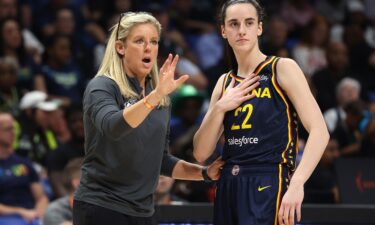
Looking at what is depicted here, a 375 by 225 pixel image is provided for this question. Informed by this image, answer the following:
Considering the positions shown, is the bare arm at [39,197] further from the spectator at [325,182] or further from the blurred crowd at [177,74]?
the spectator at [325,182]

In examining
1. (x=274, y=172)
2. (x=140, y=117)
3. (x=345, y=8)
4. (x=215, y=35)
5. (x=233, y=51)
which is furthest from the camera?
(x=345, y=8)

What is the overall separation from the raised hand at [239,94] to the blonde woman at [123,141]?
348mm

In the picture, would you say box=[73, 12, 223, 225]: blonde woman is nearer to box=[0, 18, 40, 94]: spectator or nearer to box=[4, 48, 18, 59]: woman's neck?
box=[0, 18, 40, 94]: spectator

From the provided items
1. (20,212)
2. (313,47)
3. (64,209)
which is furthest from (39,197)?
(313,47)

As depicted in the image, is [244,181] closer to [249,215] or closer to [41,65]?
[249,215]

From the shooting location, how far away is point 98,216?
13.5 feet

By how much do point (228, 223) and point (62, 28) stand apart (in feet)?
22.3

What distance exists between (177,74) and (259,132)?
6199mm

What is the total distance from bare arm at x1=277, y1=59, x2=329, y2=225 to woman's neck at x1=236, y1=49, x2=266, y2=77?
0.16 m

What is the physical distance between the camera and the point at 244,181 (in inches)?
163

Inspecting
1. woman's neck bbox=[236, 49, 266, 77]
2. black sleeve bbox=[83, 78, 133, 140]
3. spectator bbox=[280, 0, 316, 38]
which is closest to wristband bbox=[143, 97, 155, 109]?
black sleeve bbox=[83, 78, 133, 140]

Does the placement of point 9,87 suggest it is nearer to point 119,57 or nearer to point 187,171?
point 187,171

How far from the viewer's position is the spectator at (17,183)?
765 centimetres

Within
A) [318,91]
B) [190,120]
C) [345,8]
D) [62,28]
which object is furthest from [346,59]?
[62,28]
